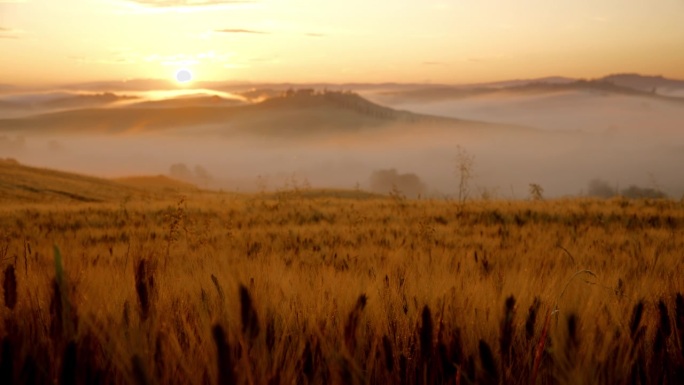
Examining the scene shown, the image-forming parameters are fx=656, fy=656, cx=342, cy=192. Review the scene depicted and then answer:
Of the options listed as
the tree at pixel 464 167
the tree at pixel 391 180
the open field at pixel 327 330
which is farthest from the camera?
the tree at pixel 391 180

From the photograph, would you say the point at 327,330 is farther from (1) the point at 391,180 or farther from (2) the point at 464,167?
(1) the point at 391,180

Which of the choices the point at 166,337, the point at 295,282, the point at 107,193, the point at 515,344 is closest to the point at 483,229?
the point at 295,282

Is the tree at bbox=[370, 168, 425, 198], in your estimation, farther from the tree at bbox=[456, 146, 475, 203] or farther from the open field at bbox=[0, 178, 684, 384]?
the open field at bbox=[0, 178, 684, 384]

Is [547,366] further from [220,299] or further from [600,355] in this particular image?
[220,299]

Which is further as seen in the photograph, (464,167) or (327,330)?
(464,167)

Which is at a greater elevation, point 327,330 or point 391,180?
point 327,330

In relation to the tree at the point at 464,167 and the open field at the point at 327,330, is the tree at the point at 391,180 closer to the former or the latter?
the tree at the point at 464,167

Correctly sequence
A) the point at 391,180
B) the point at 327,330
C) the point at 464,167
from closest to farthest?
1. the point at 327,330
2. the point at 464,167
3. the point at 391,180

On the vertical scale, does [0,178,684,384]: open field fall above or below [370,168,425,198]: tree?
above

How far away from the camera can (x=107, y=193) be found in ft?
95.7

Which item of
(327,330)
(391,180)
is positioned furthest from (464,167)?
(391,180)

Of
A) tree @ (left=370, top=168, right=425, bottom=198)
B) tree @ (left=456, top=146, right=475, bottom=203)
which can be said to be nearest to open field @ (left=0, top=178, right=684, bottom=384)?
tree @ (left=456, top=146, right=475, bottom=203)

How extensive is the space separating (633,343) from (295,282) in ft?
4.05

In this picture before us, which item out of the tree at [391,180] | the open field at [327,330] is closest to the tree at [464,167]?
the open field at [327,330]
